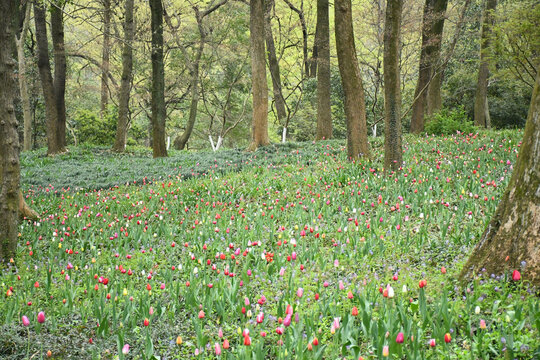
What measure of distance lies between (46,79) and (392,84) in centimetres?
1424

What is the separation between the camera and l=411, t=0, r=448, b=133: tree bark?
51.5 feet

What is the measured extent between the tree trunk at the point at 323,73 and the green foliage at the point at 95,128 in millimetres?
13195

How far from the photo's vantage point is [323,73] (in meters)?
16.6

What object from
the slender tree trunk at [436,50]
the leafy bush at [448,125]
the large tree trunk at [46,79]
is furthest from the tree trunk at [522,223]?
the large tree trunk at [46,79]

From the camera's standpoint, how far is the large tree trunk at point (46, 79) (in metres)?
17.1

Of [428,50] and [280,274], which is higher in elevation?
[428,50]

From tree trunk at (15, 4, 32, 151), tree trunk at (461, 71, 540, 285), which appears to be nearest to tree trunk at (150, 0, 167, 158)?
tree trunk at (15, 4, 32, 151)

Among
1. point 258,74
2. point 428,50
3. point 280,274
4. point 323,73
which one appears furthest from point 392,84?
point 428,50

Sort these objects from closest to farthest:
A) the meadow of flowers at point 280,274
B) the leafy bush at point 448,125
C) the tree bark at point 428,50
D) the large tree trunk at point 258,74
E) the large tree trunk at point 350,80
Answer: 1. the meadow of flowers at point 280,274
2. the large tree trunk at point 350,80
3. the leafy bush at point 448,125
4. the large tree trunk at point 258,74
5. the tree bark at point 428,50

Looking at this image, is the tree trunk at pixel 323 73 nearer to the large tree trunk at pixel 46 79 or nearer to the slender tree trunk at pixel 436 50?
the slender tree trunk at pixel 436 50

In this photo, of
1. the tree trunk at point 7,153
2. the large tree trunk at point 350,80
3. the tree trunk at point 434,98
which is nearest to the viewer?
the tree trunk at point 7,153

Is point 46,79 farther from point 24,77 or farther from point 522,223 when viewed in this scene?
point 522,223

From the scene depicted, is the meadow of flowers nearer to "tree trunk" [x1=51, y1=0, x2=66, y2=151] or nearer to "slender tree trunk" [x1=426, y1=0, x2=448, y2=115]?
"slender tree trunk" [x1=426, y1=0, x2=448, y2=115]

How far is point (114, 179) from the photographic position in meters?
11.9
